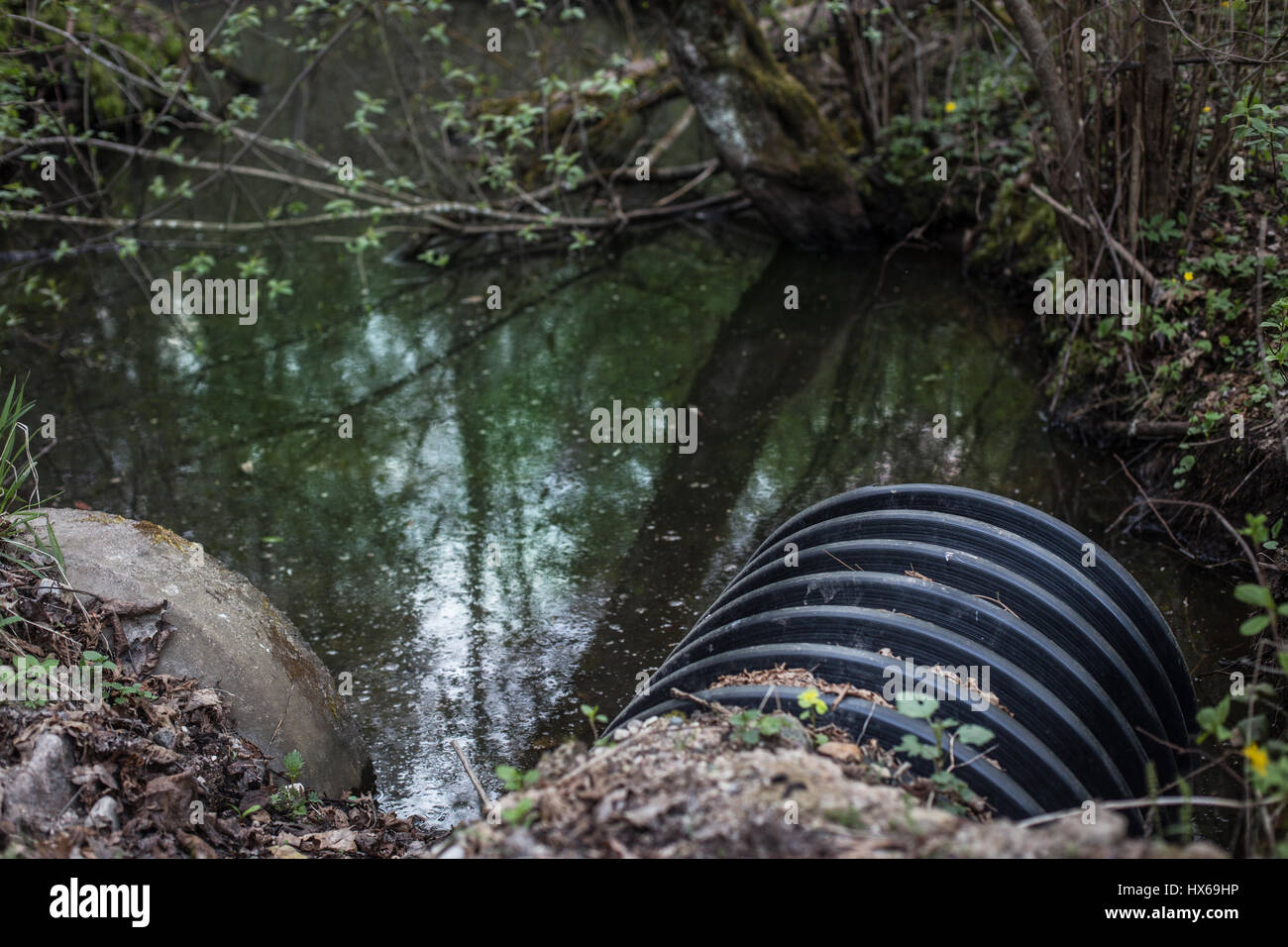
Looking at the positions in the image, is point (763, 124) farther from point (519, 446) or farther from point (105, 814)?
point (105, 814)

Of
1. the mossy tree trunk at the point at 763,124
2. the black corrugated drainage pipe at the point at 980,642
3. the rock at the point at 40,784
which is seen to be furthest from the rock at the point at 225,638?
the mossy tree trunk at the point at 763,124

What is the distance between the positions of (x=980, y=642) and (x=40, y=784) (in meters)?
2.46

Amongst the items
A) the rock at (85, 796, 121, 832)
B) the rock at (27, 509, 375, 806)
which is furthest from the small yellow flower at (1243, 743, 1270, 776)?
the rock at (27, 509, 375, 806)

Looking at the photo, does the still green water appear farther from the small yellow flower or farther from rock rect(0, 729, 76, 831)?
the small yellow flower

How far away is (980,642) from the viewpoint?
8.96ft

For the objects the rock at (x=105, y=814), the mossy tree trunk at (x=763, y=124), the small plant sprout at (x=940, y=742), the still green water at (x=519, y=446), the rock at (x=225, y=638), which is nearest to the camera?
the small plant sprout at (x=940, y=742)

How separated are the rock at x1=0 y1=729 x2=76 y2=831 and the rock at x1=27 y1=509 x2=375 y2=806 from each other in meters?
0.59

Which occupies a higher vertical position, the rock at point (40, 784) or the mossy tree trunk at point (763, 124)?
the mossy tree trunk at point (763, 124)

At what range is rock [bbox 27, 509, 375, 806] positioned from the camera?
11.0ft

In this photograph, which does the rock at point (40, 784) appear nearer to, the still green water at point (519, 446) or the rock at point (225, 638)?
the rock at point (225, 638)

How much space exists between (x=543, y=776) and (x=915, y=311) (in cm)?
665

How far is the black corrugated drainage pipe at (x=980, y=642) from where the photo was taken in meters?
2.49

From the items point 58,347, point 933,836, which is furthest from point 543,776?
point 58,347

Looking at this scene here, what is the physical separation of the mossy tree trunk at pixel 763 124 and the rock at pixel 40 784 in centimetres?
722
